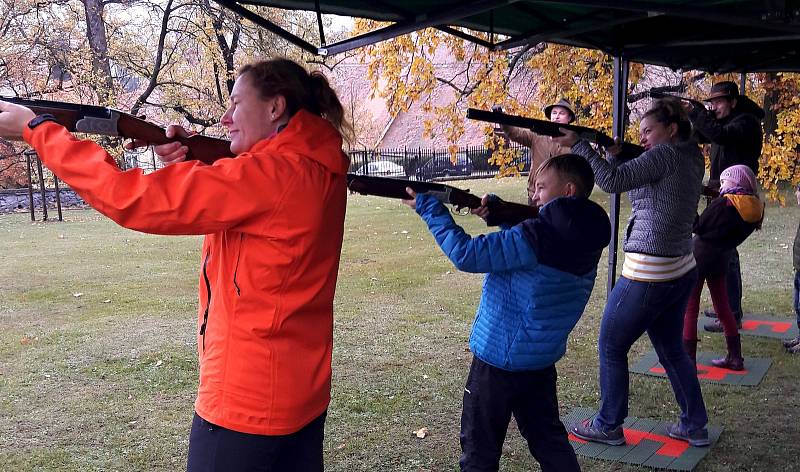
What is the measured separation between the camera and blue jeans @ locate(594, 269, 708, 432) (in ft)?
12.9

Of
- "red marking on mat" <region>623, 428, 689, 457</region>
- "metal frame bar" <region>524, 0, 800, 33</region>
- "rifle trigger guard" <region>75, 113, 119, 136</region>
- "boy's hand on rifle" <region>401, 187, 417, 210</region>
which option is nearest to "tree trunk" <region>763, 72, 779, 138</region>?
"metal frame bar" <region>524, 0, 800, 33</region>

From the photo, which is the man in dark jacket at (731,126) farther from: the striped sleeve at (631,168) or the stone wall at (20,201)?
the stone wall at (20,201)

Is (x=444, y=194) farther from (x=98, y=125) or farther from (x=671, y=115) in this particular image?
(x=671, y=115)

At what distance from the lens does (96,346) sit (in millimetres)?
6938

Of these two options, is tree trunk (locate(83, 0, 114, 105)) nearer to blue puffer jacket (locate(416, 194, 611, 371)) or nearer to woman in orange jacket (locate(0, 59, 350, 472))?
blue puffer jacket (locate(416, 194, 611, 371))

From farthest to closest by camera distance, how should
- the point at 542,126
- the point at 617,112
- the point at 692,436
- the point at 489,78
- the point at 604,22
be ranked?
the point at 489,78, the point at 617,112, the point at 604,22, the point at 692,436, the point at 542,126

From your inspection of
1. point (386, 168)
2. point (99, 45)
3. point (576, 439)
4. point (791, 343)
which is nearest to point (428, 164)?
point (386, 168)

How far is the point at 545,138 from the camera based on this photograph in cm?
534

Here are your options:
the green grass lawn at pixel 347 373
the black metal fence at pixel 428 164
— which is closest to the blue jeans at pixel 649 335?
the green grass lawn at pixel 347 373

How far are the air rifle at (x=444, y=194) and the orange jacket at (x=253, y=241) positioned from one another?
755 millimetres

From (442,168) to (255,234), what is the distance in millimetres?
32056

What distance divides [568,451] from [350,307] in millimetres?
5567

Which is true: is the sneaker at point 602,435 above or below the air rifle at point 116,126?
below

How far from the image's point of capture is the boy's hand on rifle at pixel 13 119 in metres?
1.95
